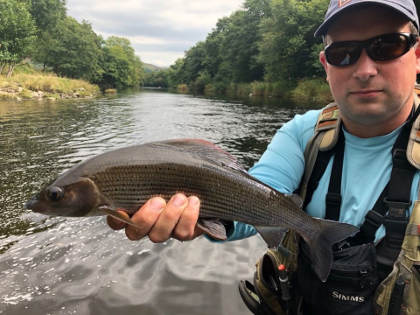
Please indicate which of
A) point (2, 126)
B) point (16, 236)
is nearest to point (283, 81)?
point (2, 126)

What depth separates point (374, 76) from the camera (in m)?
2.06

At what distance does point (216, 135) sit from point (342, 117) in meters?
11.6

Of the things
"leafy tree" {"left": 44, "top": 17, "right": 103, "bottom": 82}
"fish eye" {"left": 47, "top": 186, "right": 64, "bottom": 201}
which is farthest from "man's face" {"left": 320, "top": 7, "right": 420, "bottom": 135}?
"leafy tree" {"left": 44, "top": 17, "right": 103, "bottom": 82}

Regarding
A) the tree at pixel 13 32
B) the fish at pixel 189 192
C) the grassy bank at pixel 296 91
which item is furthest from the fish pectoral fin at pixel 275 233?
the tree at pixel 13 32

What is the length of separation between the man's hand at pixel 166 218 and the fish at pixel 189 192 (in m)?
0.08

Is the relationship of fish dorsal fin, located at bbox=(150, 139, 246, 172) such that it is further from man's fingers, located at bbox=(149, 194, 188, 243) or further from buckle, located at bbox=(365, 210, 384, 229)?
buckle, located at bbox=(365, 210, 384, 229)

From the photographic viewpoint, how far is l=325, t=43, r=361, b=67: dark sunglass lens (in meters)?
2.11

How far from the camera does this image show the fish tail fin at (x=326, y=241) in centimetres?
196

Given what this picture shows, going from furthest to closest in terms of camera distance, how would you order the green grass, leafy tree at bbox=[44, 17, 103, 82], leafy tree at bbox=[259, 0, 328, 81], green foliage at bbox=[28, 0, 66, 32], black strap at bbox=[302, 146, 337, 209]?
leafy tree at bbox=[44, 17, 103, 82]
green foliage at bbox=[28, 0, 66, 32]
leafy tree at bbox=[259, 0, 328, 81]
the green grass
black strap at bbox=[302, 146, 337, 209]

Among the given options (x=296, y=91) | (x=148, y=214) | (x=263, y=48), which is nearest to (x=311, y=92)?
(x=296, y=91)

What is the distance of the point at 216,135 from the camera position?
1391 cm

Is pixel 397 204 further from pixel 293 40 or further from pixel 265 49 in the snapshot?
pixel 265 49

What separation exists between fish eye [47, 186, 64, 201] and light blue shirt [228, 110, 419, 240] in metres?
1.12

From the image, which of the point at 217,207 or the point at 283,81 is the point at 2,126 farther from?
the point at 283,81
